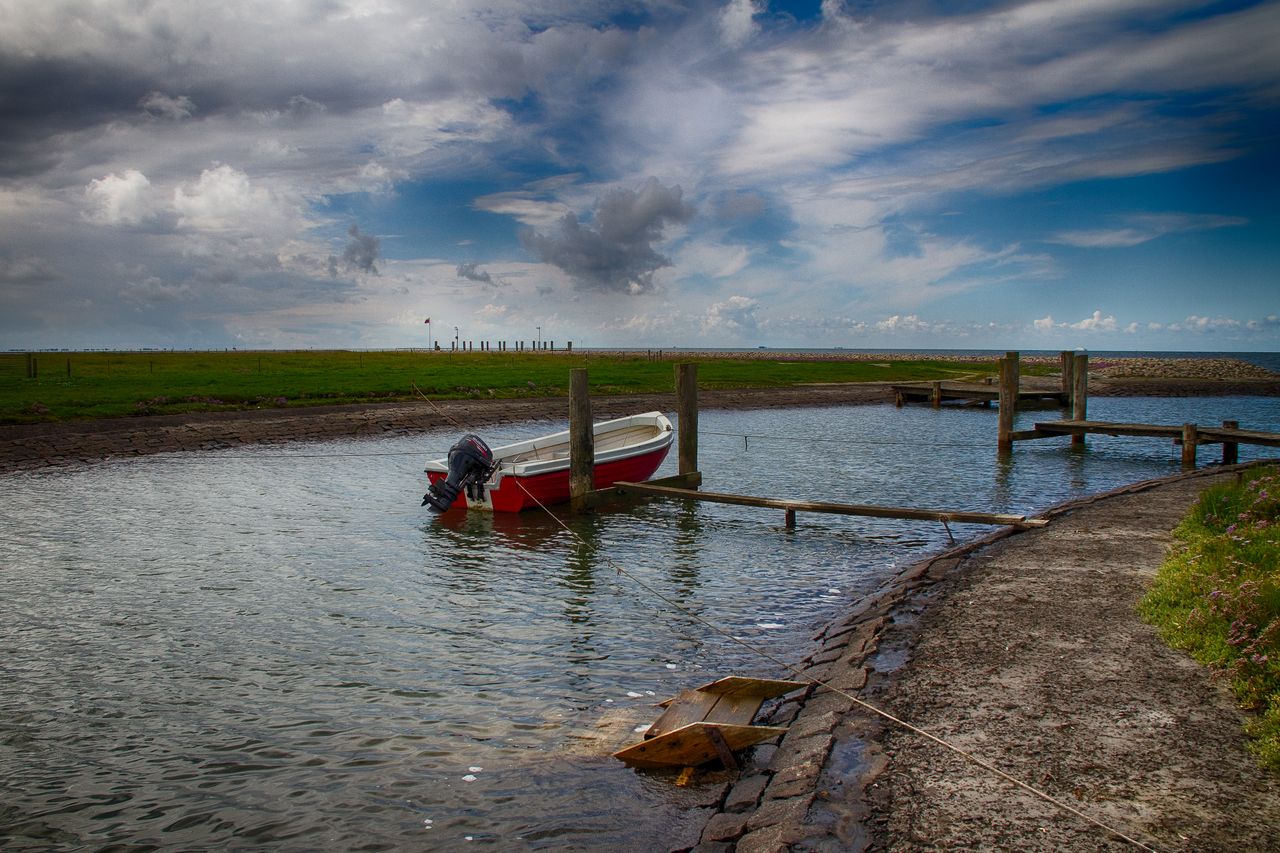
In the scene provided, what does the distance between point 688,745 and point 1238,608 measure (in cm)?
509

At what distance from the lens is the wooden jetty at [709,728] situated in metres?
6.23

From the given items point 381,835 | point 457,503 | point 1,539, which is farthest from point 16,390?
point 381,835

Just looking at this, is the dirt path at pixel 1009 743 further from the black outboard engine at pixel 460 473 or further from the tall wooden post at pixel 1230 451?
the tall wooden post at pixel 1230 451

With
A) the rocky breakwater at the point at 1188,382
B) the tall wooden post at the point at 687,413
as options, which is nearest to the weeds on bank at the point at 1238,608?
the tall wooden post at the point at 687,413

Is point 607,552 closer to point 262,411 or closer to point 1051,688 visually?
point 1051,688

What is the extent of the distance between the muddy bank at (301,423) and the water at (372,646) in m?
4.87

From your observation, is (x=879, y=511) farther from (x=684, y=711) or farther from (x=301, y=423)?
(x=301, y=423)

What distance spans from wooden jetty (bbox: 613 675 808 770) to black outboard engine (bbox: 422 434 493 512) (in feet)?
35.0

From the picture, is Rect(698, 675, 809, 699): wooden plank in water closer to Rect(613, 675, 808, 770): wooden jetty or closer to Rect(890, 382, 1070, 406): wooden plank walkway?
Rect(613, 675, 808, 770): wooden jetty

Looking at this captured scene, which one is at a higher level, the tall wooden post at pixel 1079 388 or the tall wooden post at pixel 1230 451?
the tall wooden post at pixel 1079 388

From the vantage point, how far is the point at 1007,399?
27.2m

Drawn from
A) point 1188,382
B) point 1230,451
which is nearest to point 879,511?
point 1230,451

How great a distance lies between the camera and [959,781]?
558 centimetres

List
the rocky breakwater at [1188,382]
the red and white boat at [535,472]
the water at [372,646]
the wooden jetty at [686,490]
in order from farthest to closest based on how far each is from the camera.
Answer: the rocky breakwater at [1188,382], the red and white boat at [535,472], the wooden jetty at [686,490], the water at [372,646]
